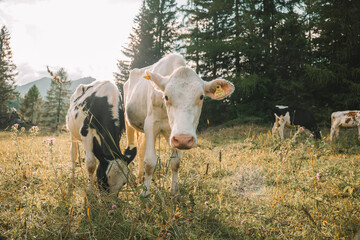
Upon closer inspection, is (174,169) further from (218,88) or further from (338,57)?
(338,57)

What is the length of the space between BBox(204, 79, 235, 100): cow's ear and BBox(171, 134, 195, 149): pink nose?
82 cm

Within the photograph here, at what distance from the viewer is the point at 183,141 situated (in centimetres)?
196

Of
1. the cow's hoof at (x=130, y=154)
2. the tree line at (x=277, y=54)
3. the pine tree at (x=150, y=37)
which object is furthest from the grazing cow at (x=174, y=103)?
the pine tree at (x=150, y=37)

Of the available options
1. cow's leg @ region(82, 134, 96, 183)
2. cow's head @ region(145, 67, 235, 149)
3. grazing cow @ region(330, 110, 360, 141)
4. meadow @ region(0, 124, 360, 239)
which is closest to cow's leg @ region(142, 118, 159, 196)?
meadow @ region(0, 124, 360, 239)

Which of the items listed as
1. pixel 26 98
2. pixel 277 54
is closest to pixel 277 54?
pixel 277 54

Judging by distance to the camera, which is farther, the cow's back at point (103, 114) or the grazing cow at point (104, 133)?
the cow's back at point (103, 114)

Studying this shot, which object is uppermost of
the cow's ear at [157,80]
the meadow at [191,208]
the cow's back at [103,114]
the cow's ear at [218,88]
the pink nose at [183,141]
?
the cow's ear at [157,80]

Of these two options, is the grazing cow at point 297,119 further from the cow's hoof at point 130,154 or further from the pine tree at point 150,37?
the pine tree at point 150,37

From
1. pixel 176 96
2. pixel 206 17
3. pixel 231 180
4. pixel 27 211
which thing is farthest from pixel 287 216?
pixel 206 17

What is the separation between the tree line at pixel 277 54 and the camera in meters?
11.4

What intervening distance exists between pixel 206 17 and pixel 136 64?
7.78m

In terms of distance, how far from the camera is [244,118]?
43.0ft

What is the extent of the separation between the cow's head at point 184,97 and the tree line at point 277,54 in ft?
36.0

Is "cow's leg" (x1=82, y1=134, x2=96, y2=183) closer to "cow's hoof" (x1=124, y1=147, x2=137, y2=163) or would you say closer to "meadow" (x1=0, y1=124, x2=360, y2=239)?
"meadow" (x1=0, y1=124, x2=360, y2=239)
